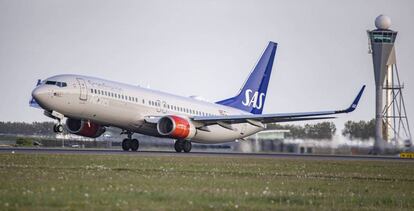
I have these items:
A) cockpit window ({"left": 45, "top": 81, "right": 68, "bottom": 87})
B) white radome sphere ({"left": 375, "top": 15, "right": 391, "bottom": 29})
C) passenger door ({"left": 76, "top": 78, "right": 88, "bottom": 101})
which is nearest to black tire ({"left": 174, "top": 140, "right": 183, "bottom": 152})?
passenger door ({"left": 76, "top": 78, "right": 88, "bottom": 101})

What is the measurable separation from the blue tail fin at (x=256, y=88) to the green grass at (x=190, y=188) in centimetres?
3320

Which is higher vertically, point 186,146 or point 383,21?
point 383,21

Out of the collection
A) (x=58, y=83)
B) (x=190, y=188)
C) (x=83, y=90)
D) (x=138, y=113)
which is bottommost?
(x=190, y=188)

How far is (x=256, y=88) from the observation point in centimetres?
6531

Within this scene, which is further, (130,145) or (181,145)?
(130,145)

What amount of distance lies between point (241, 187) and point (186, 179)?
8.99 ft

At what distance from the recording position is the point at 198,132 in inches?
2217

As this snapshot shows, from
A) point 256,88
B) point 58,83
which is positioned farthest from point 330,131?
point 58,83

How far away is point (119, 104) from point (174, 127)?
3783mm

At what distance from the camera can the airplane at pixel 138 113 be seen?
A: 158 feet

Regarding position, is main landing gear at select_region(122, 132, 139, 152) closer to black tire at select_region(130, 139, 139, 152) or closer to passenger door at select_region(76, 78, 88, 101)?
black tire at select_region(130, 139, 139, 152)

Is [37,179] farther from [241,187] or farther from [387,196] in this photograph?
[387,196]

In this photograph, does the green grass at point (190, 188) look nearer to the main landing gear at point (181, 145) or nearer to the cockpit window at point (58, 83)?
the cockpit window at point (58, 83)

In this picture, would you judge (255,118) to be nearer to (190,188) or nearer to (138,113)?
(138,113)
